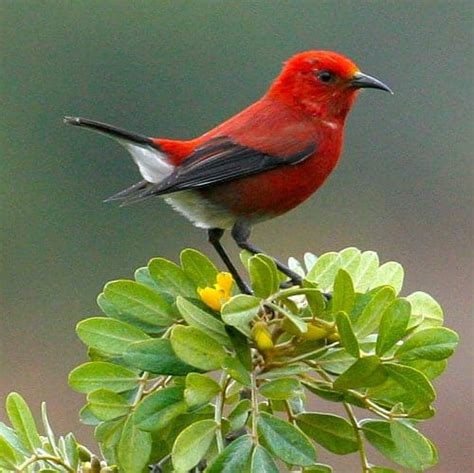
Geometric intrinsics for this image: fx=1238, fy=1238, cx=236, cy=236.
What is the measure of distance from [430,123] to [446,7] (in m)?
1.93

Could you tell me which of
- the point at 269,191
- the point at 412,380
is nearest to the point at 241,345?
the point at 412,380

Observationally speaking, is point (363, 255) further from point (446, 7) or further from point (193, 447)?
point (446, 7)

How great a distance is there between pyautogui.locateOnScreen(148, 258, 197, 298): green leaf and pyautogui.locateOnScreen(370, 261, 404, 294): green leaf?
469 millimetres

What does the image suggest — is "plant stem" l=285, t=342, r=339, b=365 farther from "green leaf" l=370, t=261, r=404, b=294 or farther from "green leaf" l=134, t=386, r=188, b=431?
"green leaf" l=370, t=261, r=404, b=294

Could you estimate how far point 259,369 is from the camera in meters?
2.57

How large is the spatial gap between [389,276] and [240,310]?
22.4 inches

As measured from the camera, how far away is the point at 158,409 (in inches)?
97.3

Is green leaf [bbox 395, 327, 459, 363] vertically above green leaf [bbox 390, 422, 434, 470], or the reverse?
green leaf [bbox 395, 327, 459, 363]

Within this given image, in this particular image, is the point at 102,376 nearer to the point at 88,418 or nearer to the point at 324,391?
the point at 88,418

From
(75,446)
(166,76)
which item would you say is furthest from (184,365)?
(166,76)

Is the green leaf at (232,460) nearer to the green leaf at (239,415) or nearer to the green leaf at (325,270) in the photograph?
the green leaf at (239,415)

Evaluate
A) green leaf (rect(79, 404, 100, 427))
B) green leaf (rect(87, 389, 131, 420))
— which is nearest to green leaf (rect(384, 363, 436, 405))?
green leaf (rect(87, 389, 131, 420))

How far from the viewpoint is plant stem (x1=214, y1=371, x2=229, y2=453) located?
8.01 ft

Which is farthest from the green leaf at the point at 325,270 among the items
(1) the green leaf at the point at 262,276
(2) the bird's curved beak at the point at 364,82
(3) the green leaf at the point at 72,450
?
(2) the bird's curved beak at the point at 364,82
